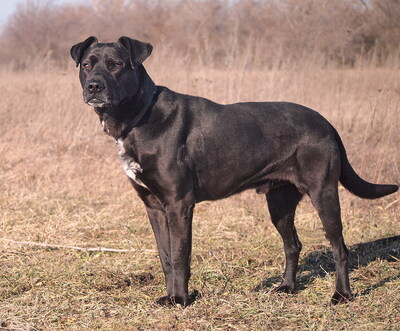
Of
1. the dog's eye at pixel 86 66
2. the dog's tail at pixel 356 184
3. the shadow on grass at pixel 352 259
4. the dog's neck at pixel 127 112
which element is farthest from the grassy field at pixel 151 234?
the dog's eye at pixel 86 66

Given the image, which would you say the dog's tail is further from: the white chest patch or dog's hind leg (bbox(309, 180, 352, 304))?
the white chest patch

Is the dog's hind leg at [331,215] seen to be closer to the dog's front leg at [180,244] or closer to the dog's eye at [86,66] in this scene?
the dog's front leg at [180,244]

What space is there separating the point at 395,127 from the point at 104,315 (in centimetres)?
476

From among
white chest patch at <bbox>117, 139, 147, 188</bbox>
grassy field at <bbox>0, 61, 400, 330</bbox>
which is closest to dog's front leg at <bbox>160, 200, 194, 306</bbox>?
grassy field at <bbox>0, 61, 400, 330</bbox>

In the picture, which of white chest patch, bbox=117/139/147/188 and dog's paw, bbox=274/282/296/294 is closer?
white chest patch, bbox=117/139/147/188

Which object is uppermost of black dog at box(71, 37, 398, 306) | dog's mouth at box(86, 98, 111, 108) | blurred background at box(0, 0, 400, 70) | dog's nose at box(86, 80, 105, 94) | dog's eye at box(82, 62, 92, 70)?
dog's eye at box(82, 62, 92, 70)

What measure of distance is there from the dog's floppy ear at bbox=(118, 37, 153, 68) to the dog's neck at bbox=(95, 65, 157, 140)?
0.14 meters

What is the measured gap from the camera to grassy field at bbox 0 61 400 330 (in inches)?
136

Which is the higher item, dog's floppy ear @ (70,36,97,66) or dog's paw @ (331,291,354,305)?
dog's floppy ear @ (70,36,97,66)

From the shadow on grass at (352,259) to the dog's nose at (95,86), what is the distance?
5.91 ft

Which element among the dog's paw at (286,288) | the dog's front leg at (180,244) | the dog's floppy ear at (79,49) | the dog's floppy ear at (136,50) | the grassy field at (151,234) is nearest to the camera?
the grassy field at (151,234)

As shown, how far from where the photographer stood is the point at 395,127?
6.87 metres

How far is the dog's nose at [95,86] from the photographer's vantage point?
137 inches

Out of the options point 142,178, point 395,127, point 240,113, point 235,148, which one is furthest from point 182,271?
point 395,127
